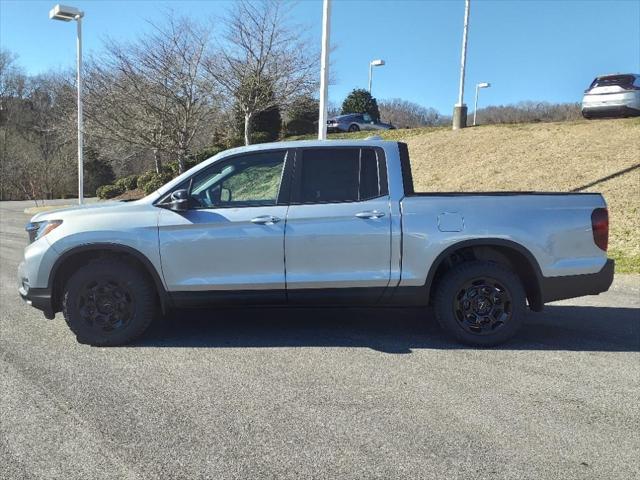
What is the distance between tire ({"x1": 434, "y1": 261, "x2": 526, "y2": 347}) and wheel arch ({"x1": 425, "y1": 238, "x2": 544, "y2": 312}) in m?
0.12

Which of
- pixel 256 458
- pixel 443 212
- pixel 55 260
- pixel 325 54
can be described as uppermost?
pixel 325 54

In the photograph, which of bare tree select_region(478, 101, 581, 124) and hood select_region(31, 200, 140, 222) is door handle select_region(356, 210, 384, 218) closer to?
hood select_region(31, 200, 140, 222)

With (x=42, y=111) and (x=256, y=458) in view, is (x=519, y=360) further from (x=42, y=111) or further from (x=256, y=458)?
(x=42, y=111)

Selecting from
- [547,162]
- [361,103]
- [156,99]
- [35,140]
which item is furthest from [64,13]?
[35,140]

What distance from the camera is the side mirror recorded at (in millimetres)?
4711

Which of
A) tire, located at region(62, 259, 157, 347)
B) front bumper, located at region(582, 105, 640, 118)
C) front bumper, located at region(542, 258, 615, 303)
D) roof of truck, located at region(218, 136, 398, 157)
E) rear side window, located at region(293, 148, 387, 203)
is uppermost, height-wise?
A: front bumper, located at region(582, 105, 640, 118)

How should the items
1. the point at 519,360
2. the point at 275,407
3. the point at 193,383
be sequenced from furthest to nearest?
1. the point at 519,360
2. the point at 193,383
3. the point at 275,407

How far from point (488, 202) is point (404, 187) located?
76 cm

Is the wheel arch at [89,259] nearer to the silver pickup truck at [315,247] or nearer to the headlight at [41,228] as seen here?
the silver pickup truck at [315,247]

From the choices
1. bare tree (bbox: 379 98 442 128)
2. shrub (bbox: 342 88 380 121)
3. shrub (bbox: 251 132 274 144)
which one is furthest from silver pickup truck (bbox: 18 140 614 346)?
bare tree (bbox: 379 98 442 128)

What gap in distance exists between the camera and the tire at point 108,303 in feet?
15.9

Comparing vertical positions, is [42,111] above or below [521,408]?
above

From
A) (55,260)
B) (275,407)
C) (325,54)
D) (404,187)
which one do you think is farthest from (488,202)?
(325,54)

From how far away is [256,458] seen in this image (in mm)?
3043
